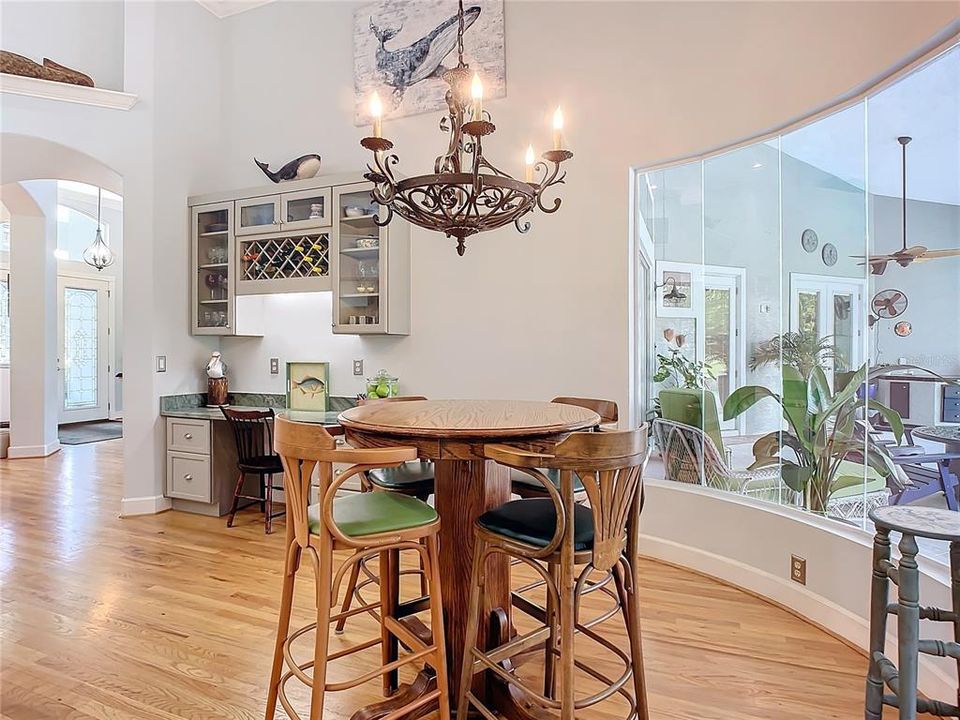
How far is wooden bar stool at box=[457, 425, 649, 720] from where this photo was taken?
163 cm

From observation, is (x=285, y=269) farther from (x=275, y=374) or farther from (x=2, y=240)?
(x=2, y=240)

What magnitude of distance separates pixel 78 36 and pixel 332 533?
5259 millimetres

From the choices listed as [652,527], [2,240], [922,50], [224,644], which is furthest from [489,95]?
[2,240]

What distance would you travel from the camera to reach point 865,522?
8.48 feet

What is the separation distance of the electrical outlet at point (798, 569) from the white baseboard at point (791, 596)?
0.03 m

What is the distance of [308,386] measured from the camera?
4.51 meters

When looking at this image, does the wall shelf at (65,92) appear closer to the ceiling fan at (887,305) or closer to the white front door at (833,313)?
the white front door at (833,313)

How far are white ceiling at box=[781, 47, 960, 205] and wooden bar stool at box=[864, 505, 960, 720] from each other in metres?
1.35

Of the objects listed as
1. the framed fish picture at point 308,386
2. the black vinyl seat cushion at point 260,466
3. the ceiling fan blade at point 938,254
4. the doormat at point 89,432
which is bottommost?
the doormat at point 89,432

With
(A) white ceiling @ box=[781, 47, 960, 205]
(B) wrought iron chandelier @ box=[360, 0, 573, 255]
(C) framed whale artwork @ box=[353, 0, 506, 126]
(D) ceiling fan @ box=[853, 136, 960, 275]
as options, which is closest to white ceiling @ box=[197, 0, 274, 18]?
(C) framed whale artwork @ box=[353, 0, 506, 126]

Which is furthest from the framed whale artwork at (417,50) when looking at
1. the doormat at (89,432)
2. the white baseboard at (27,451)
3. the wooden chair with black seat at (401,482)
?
the doormat at (89,432)

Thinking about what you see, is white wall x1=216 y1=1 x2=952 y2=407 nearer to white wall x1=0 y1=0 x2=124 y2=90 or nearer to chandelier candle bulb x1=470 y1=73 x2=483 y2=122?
white wall x1=0 y1=0 x2=124 y2=90

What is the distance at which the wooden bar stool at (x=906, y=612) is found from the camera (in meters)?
1.63

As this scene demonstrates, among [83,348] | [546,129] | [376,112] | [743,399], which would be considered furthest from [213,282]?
[83,348]
